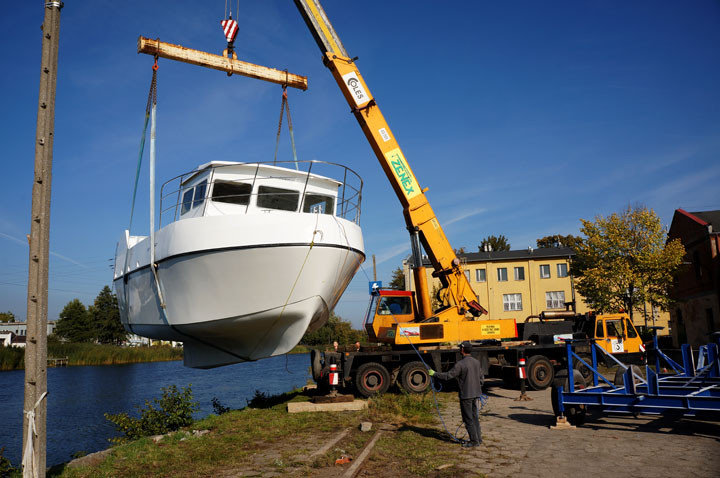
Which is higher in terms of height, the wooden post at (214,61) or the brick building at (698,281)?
the wooden post at (214,61)

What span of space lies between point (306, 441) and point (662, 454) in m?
4.67

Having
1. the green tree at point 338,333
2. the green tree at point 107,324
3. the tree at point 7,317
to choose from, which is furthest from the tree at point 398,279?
the tree at point 7,317

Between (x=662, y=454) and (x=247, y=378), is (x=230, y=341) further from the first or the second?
(x=247, y=378)

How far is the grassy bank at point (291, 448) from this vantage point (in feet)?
19.8

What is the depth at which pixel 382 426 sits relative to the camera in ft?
27.3

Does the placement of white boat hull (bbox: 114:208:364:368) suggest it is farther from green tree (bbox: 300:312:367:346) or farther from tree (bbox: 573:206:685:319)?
green tree (bbox: 300:312:367:346)

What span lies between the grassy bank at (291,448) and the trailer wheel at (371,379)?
65.7 inches

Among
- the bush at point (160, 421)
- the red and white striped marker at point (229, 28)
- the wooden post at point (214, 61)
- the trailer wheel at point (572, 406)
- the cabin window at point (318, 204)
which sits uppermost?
the red and white striped marker at point (229, 28)

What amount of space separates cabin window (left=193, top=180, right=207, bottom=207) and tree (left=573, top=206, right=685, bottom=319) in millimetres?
18405

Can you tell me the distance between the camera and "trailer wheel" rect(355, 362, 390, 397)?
11453 mm

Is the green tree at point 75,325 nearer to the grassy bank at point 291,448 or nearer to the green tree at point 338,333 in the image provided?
the green tree at point 338,333

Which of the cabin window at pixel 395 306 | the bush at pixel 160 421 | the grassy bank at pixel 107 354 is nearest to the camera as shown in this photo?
the bush at pixel 160 421

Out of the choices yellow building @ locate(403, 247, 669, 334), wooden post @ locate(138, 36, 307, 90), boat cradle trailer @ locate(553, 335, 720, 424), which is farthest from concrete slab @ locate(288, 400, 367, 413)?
yellow building @ locate(403, 247, 669, 334)

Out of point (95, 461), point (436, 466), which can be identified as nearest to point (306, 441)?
point (436, 466)
